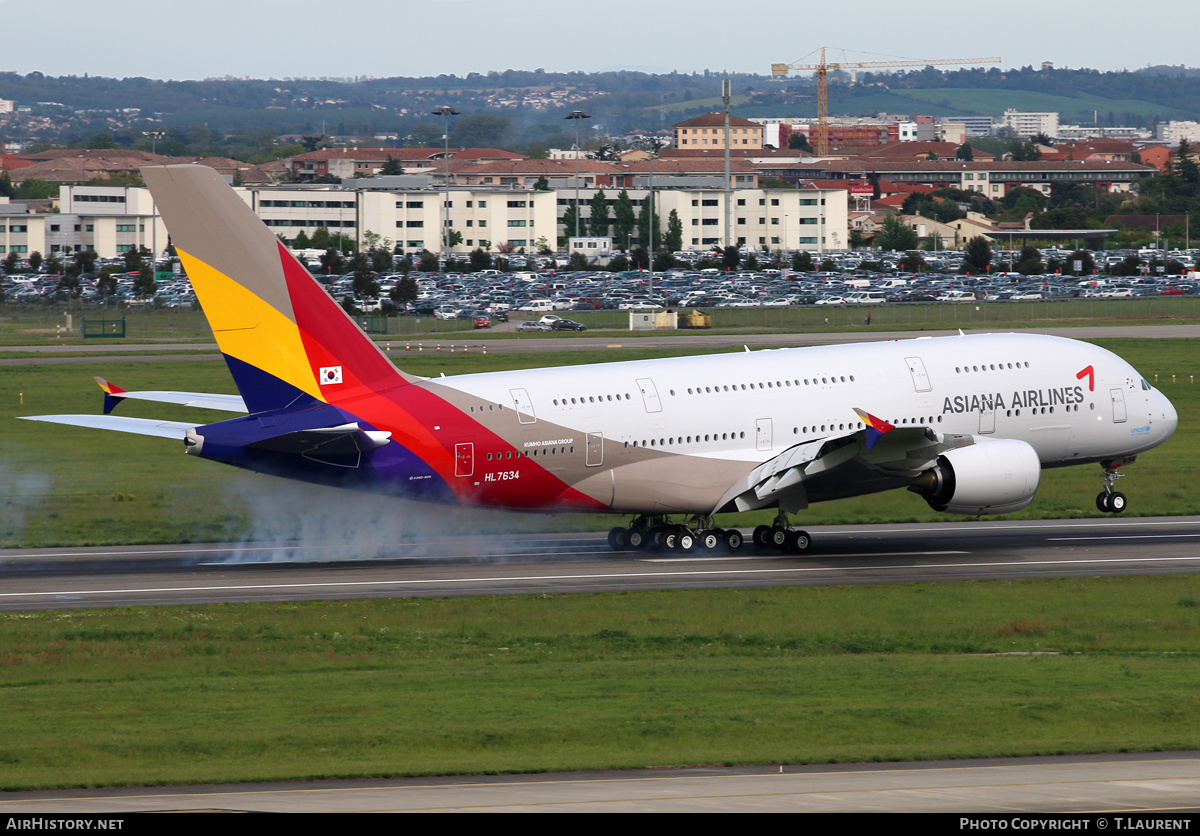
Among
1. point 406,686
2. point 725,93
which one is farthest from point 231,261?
point 725,93

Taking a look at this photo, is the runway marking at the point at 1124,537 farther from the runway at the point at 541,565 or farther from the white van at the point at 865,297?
the white van at the point at 865,297

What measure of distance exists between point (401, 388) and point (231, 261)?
5116mm

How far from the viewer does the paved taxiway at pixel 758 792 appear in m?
15.5

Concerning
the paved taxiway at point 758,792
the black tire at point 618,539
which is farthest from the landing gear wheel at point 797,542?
the paved taxiway at point 758,792

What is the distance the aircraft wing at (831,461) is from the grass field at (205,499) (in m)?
Answer: 6.25

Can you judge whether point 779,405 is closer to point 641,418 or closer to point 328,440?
point 641,418

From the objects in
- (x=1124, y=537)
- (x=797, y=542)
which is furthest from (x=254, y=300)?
(x=1124, y=537)

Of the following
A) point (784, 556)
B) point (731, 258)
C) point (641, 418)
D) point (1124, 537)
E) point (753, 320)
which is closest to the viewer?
point (641, 418)

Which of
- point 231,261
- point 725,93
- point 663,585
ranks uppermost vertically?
point 725,93

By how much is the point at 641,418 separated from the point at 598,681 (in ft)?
46.9

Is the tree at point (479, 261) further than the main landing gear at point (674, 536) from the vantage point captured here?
Yes

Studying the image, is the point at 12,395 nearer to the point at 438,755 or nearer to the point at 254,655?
the point at 254,655

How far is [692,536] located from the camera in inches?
1580

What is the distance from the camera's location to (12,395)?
73938mm
